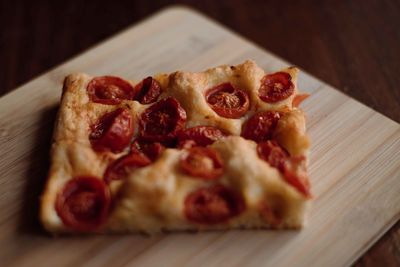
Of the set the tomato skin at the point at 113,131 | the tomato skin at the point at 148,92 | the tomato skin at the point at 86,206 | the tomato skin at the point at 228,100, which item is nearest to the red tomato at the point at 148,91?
the tomato skin at the point at 148,92

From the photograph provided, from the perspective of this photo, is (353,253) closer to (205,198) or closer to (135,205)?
(205,198)

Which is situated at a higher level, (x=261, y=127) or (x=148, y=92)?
(x=148, y=92)

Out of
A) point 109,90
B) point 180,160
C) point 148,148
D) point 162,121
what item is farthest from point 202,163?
point 109,90

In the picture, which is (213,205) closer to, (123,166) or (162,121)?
(123,166)

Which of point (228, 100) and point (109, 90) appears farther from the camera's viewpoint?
point (109, 90)

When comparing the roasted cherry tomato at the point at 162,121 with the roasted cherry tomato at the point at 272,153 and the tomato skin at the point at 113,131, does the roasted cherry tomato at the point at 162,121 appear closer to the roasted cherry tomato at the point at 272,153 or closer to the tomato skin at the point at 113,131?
the tomato skin at the point at 113,131

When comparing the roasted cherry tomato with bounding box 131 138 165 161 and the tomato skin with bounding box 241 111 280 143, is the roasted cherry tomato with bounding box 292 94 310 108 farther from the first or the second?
the roasted cherry tomato with bounding box 131 138 165 161

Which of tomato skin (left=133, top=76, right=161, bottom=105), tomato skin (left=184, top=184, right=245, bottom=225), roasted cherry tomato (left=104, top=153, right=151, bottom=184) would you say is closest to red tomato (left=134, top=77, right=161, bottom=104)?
tomato skin (left=133, top=76, right=161, bottom=105)

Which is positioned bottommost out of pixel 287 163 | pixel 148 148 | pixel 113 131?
pixel 287 163

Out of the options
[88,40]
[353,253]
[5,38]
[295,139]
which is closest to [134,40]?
[88,40]
